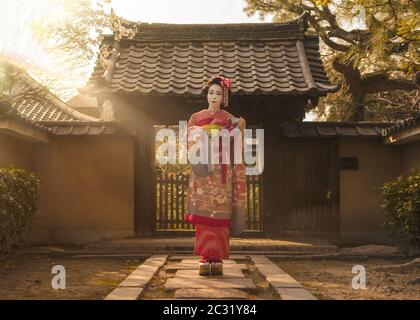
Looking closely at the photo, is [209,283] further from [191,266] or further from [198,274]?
[191,266]

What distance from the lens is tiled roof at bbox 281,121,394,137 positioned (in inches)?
411

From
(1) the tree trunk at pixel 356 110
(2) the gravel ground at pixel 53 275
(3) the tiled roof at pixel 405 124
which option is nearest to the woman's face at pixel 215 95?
(2) the gravel ground at pixel 53 275

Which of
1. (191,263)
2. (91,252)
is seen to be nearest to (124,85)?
(91,252)

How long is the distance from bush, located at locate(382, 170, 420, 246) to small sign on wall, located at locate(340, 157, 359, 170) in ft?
7.42

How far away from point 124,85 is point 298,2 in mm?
7166

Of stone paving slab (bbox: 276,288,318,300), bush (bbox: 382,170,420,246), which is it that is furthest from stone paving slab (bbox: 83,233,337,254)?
stone paving slab (bbox: 276,288,318,300)

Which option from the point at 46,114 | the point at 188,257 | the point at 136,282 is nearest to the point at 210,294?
the point at 136,282

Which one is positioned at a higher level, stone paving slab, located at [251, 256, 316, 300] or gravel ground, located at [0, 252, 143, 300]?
stone paving slab, located at [251, 256, 316, 300]

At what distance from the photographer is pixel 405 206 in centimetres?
783

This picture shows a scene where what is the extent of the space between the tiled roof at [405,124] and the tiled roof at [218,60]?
1.32 m

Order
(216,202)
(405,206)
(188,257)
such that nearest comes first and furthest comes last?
(216,202)
(405,206)
(188,257)

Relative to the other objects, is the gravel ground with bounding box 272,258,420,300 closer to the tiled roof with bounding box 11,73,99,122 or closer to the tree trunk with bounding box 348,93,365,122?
the tiled roof with bounding box 11,73,99,122

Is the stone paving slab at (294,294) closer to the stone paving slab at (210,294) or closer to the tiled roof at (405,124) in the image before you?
the stone paving slab at (210,294)

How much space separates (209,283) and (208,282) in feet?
0.25
